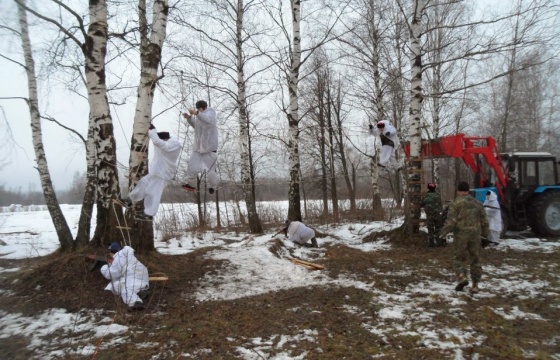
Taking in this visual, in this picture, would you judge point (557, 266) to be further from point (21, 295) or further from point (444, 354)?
point (21, 295)

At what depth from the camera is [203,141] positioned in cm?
620

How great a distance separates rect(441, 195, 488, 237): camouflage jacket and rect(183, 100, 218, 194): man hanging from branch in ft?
14.2

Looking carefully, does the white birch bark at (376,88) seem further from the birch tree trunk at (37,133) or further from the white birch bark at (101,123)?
the birch tree trunk at (37,133)

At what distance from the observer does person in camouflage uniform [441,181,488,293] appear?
5.68 meters

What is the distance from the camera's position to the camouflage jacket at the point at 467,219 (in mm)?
5824

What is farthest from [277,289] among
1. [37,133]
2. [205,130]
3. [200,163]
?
[37,133]

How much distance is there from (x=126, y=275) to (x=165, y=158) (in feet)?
6.26

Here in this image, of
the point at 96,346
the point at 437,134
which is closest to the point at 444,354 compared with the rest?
the point at 96,346

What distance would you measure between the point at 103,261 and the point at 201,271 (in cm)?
179

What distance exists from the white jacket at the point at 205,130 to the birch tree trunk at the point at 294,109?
5.25 metres

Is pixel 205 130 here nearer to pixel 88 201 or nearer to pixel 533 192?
pixel 88 201

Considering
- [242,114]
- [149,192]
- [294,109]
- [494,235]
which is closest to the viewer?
[149,192]

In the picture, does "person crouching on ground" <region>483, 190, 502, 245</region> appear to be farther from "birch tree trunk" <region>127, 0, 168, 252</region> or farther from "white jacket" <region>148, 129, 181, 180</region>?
"birch tree trunk" <region>127, 0, 168, 252</region>

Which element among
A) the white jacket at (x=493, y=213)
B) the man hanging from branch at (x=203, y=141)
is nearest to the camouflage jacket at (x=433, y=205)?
the white jacket at (x=493, y=213)
